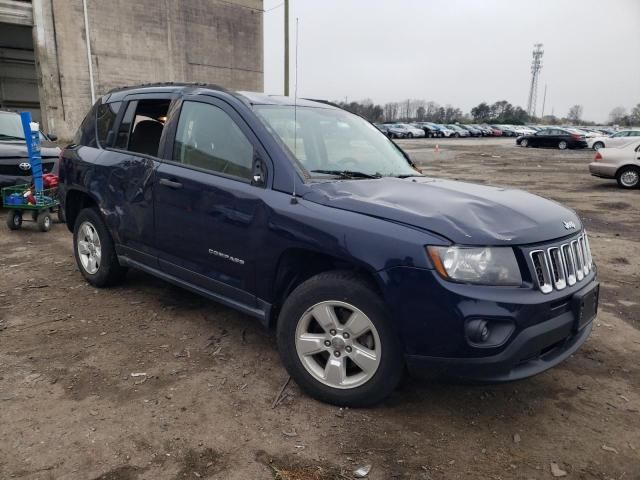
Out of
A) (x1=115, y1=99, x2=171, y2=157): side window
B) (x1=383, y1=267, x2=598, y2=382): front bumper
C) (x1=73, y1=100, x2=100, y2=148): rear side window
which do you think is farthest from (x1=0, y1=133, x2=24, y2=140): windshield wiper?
(x1=383, y1=267, x2=598, y2=382): front bumper

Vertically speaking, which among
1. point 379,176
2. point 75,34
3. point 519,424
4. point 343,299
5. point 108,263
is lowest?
point 519,424

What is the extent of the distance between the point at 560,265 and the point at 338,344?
1.35 meters

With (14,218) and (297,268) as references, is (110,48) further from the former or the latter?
(297,268)

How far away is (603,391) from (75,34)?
2983 cm

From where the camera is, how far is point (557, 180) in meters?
16.2

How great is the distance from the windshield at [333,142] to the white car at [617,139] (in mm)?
12831

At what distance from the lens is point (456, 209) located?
2.87m

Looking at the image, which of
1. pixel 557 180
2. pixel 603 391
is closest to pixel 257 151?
pixel 603 391

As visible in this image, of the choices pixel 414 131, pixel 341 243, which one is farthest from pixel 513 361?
pixel 414 131

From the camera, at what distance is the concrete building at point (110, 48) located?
25.9 metres

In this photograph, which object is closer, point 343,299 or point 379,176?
point 343,299

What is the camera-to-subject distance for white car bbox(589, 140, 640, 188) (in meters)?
13.8

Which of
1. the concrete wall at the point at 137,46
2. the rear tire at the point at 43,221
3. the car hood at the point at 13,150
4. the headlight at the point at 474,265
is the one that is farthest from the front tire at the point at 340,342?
the concrete wall at the point at 137,46

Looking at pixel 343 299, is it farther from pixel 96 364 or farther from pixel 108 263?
pixel 108 263
